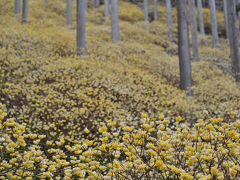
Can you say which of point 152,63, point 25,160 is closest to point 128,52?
point 152,63

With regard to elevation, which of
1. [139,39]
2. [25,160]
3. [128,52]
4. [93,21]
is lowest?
[25,160]

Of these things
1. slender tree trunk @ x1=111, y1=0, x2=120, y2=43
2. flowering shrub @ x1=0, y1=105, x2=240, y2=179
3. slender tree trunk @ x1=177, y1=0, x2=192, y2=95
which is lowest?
flowering shrub @ x1=0, y1=105, x2=240, y2=179

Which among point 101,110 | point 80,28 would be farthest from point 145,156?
point 80,28

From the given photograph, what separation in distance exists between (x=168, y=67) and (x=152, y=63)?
814mm

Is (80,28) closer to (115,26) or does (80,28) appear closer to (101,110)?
(115,26)

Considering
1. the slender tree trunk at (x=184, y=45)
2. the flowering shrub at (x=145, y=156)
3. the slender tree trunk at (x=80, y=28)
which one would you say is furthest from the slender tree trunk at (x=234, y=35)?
the flowering shrub at (x=145, y=156)

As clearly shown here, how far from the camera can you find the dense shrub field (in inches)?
75.3

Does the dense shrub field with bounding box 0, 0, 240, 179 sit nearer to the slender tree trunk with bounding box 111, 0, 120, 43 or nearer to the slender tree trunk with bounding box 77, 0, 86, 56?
the slender tree trunk with bounding box 77, 0, 86, 56

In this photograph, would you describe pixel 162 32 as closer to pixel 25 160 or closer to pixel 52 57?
pixel 52 57

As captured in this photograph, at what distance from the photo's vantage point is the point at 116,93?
615 centimetres

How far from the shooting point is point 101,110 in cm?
466

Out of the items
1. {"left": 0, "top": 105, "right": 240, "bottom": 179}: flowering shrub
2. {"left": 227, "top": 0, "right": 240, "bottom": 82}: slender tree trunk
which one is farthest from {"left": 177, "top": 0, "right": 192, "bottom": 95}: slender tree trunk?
{"left": 0, "top": 105, "right": 240, "bottom": 179}: flowering shrub

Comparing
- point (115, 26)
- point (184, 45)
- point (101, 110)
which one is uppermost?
point (115, 26)

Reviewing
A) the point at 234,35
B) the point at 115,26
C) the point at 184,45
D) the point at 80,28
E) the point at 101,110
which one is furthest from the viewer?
the point at 115,26
